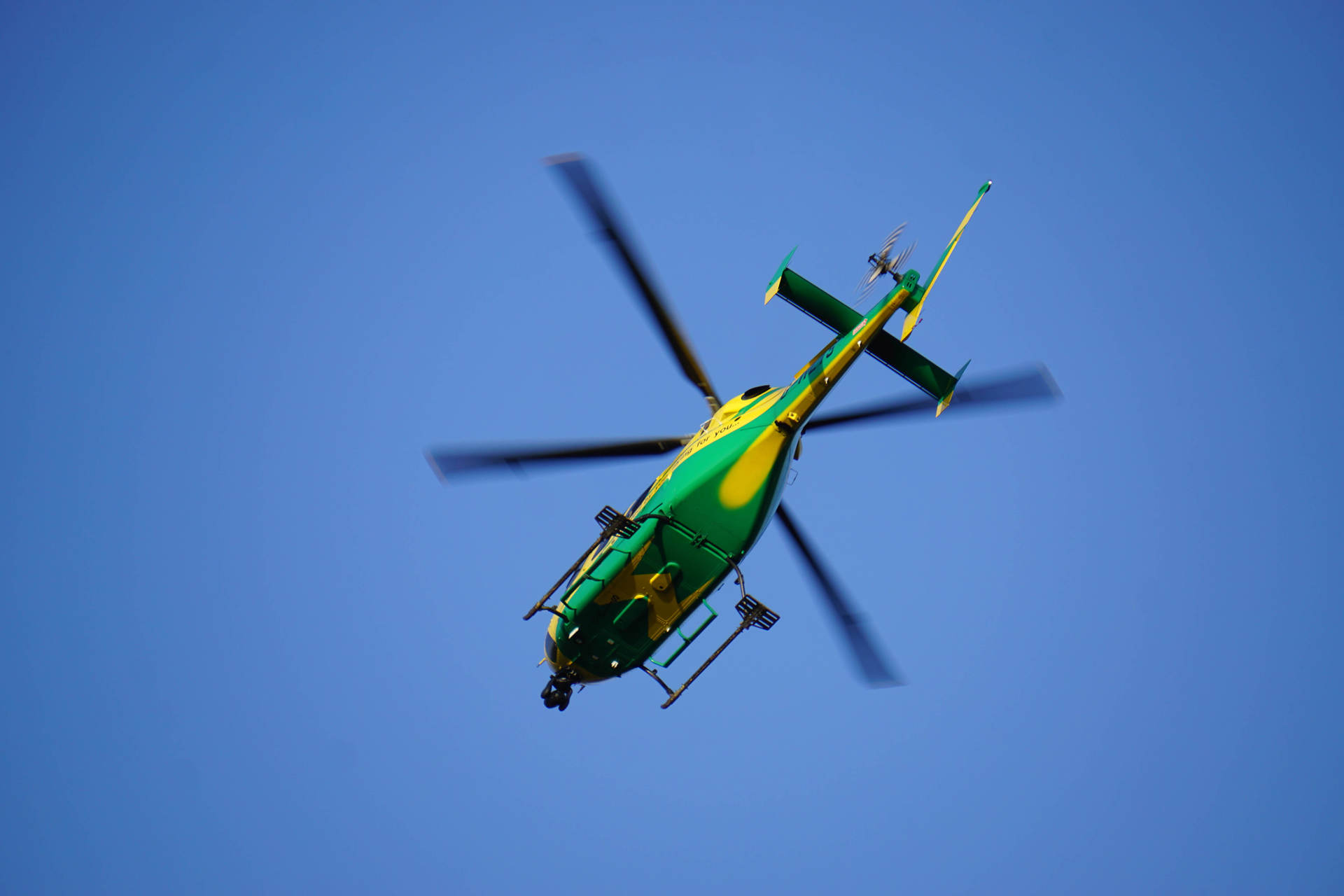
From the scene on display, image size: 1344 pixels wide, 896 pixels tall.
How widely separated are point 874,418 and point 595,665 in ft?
19.5

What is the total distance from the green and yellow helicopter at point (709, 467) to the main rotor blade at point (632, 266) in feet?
0.07

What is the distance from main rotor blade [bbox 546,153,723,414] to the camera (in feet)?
54.6

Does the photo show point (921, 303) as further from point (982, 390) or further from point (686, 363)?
point (686, 363)

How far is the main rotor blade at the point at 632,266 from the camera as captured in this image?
1664 cm

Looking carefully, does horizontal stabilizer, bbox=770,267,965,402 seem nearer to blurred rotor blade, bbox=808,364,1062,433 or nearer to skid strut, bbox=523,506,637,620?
blurred rotor blade, bbox=808,364,1062,433

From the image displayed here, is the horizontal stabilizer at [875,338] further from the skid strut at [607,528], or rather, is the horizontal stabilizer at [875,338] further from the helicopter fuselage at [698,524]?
the skid strut at [607,528]

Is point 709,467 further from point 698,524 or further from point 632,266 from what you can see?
point 632,266

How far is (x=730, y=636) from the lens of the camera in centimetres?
1727

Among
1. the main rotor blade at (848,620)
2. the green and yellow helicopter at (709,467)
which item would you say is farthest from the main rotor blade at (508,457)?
the main rotor blade at (848,620)

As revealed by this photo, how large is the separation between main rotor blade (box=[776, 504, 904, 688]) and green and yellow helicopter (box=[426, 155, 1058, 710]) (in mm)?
1294

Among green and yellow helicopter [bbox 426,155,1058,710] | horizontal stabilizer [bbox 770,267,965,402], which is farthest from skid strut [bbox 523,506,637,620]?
horizontal stabilizer [bbox 770,267,965,402]

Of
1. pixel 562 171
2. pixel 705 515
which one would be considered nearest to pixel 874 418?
pixel 705 515

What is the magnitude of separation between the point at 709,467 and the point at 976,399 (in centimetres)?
414

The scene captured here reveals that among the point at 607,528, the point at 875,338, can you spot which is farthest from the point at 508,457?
the point at 875,338
